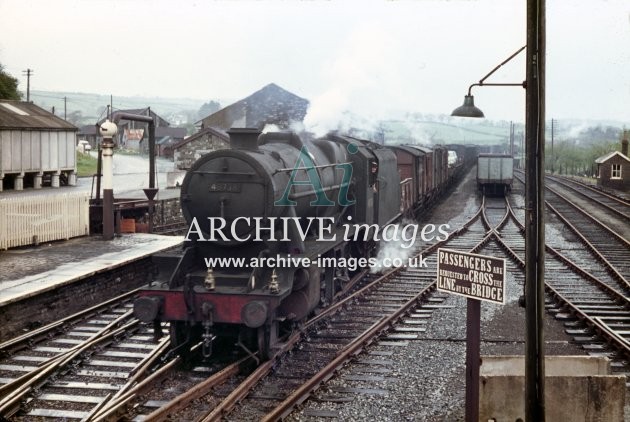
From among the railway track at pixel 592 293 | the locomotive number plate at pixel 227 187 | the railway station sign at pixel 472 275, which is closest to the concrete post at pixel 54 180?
the railway track at pixel 592 293

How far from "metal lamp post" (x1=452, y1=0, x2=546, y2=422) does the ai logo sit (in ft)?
12.3

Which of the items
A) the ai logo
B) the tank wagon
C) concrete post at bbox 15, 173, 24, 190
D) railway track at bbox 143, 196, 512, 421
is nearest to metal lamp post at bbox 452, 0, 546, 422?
railway track at bbox 143, 196, 512, 421

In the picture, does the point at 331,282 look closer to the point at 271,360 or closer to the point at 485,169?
the point at 271,360

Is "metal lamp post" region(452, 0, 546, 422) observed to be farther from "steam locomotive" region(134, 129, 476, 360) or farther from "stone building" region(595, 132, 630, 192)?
"stone building" region(595, 132, 630, 192)

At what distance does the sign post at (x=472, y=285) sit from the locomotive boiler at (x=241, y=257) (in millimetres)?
2611

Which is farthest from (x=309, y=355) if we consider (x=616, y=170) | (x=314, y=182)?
(x=616, y=170)

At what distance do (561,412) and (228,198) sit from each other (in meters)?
4.51

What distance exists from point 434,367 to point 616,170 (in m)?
37.1

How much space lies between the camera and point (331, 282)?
10.6 meters

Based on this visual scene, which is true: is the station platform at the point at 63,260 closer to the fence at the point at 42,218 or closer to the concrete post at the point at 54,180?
the fence at the point at 42,218

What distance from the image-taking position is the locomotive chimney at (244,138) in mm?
8859

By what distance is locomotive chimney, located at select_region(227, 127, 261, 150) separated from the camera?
29.1ft

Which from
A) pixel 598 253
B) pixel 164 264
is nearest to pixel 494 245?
pixel 598 253

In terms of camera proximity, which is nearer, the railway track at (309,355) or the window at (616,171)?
the railway track at (309,355)
